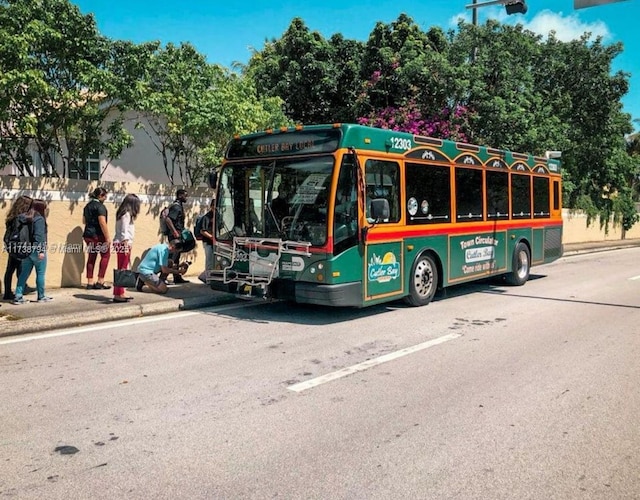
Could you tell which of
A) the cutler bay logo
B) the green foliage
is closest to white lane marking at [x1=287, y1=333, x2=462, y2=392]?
the cutler bay logo

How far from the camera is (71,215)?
10.8 m

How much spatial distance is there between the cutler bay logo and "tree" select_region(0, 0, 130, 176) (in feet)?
19.1

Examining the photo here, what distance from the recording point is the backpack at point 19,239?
856 centimetres

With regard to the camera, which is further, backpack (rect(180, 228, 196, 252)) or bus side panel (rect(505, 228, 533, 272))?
bus side panel (rect(505, 228, 533, 272))

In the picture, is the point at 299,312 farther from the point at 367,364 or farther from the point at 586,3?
the point at 586,3

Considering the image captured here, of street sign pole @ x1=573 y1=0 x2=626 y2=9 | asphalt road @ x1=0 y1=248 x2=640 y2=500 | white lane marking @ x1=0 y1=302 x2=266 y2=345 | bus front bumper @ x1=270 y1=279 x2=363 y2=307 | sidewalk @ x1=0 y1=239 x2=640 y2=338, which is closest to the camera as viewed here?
asphalt road @ x1=0 y1=248 x2=640 y2=500

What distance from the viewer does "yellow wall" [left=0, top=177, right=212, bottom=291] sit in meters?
10.1

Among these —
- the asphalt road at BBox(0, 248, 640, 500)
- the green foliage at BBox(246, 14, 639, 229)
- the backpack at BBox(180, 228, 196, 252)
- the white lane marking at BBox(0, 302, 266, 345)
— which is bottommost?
the asphalt road at BBox(0, 248, 640, 500)

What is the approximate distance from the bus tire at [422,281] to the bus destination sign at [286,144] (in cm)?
253

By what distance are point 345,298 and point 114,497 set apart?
4.95 metres

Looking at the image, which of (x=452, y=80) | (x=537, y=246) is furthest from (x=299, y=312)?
(x=452, y=80)

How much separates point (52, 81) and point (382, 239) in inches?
263

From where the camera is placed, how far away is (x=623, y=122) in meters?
26.8

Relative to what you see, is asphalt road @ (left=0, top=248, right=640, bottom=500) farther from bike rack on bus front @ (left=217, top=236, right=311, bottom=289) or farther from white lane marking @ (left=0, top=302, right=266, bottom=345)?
bike rack on bus front @ (left=217, top=236, right=311, bottom=289)
